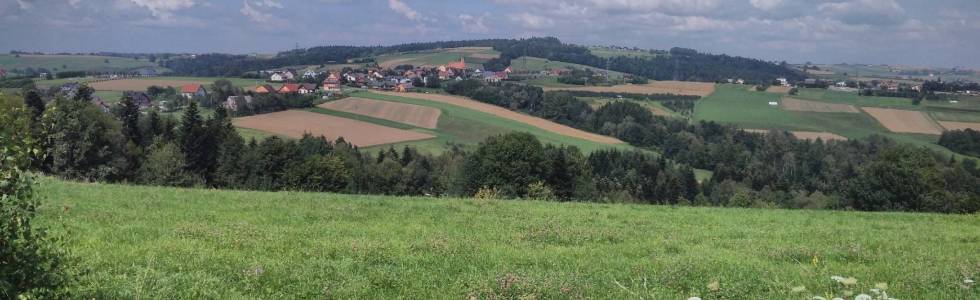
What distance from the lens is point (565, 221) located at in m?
17.0

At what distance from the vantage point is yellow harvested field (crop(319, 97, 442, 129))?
4018 inches

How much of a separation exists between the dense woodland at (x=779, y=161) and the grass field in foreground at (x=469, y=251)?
88.7 feet

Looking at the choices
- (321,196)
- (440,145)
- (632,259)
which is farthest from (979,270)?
(440,145)

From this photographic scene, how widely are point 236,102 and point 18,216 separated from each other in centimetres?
10324

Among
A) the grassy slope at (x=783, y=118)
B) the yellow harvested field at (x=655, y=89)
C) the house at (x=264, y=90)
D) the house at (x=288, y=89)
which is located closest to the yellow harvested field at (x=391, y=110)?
the house at (x=288, y=89)

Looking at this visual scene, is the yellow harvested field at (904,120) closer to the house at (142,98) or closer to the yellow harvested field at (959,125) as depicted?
the yellow harvested field at (959,125)

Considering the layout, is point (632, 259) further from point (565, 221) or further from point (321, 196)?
point (321, 196)

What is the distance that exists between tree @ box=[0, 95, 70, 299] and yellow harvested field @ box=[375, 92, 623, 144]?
101 m

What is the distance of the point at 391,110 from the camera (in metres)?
109

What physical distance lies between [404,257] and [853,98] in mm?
169008

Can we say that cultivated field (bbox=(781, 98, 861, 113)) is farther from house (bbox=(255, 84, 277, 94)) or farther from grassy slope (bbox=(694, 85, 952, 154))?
house (bbox=(255, 84, 277, 94))

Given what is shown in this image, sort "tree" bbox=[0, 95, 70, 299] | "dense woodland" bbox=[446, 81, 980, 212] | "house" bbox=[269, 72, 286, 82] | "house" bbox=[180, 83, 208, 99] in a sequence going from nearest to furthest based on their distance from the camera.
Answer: "tree" bbox=[0, 95, 70, 299], "dense woodland" bbox=[446, 81, 980, 212], "house" bbox=[180, 83, 208, 99], "house" bbox=[269, 72, 286, 82]

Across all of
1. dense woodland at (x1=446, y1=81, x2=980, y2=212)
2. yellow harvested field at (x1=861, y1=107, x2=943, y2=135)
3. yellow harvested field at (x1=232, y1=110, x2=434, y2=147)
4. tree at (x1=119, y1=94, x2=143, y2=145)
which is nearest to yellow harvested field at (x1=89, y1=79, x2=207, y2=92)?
yellow harvested field at (x1=232, y1=110, x2=434, y2=147)

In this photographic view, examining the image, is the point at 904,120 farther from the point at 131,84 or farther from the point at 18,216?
the point at 131,84
